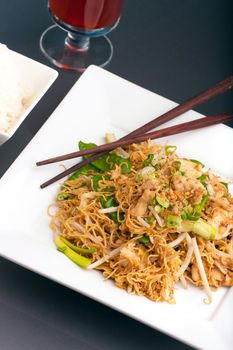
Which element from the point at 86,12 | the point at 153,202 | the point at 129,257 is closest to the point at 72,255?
the point at 129,257

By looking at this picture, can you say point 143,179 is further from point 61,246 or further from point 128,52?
point 128,52

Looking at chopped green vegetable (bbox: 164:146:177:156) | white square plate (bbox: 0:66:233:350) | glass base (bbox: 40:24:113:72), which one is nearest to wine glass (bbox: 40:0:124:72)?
glass base (bbox: 40:24:113:72)

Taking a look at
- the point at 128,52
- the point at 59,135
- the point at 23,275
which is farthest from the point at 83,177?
the point at 128,52

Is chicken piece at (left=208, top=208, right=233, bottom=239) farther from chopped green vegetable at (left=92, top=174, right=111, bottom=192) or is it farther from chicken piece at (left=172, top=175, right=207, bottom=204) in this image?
chopped green vegetable at (left=92, top=174, right=111, bottom=192)

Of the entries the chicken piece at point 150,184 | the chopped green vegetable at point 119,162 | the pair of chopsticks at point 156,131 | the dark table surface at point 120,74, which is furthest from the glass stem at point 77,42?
the chicken piece at point 150,184

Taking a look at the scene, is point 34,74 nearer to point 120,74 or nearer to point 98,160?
point 98,160
